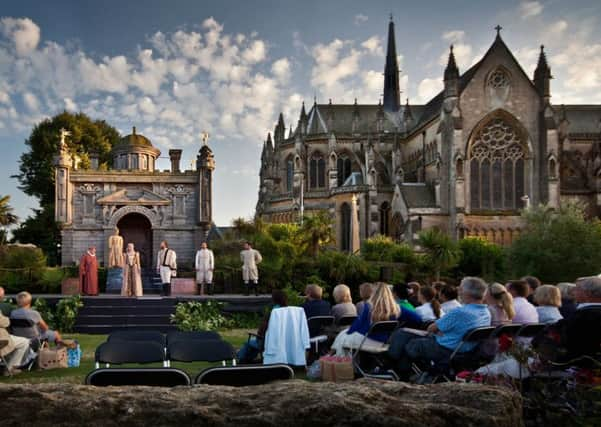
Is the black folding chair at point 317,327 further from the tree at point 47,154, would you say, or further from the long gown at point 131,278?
the tree at point 47,154

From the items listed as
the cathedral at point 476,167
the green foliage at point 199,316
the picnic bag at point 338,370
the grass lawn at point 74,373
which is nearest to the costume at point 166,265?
the green foliage at point 199,316

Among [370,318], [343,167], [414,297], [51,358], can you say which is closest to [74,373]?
[51,358]

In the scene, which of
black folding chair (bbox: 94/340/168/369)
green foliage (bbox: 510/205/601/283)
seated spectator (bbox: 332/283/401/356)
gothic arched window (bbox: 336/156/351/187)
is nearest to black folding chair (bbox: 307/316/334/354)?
seated spectator (bbox: 332/283/401/356)

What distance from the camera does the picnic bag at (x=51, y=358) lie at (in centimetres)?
849

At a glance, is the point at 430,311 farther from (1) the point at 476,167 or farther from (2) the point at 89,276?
(1) the point at 476,167

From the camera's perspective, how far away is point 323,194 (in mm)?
45594

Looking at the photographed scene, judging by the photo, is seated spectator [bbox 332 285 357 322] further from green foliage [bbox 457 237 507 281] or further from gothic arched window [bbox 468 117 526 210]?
gothic arched window [bbox 468 117 526 210]

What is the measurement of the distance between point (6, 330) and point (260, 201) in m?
46.8

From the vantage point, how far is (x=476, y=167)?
39344 mm

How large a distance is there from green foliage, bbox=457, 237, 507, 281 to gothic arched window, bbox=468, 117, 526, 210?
11085 millimetres

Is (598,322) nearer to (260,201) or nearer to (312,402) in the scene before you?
(312,402)

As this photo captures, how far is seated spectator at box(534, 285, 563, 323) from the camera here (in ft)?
22.6

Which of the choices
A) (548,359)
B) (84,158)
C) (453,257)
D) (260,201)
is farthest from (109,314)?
(260,201)

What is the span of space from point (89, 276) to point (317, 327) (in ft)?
37.3
